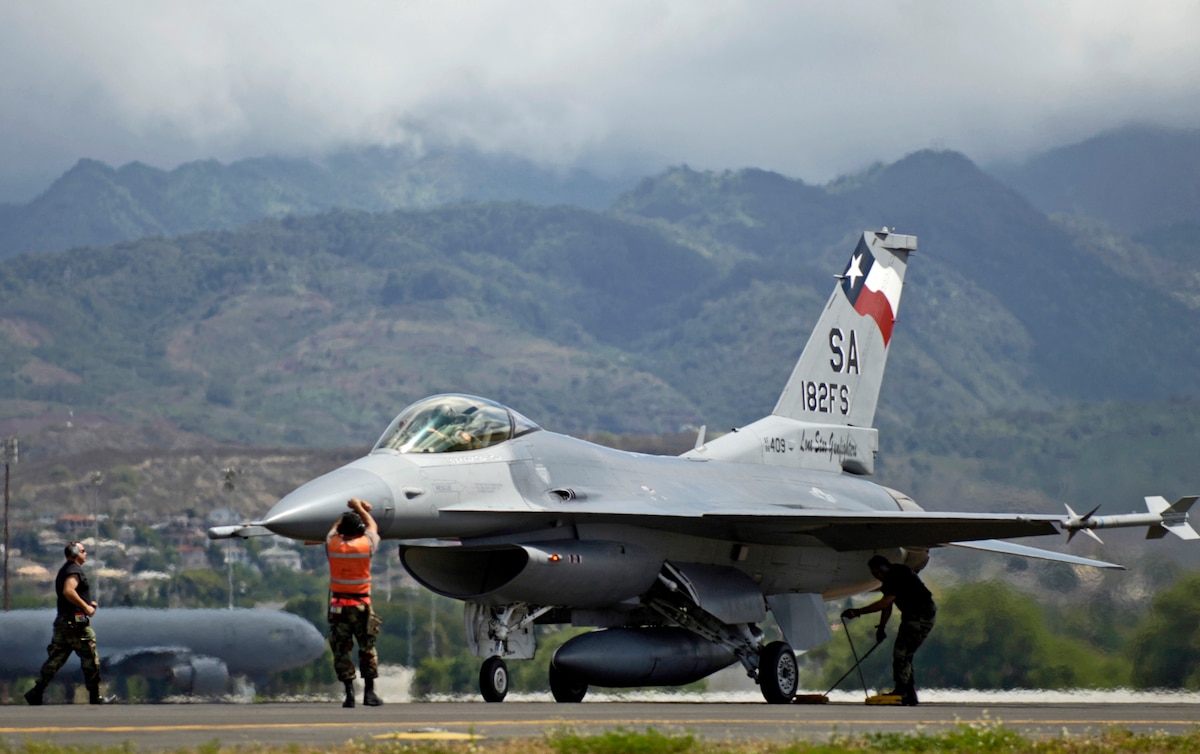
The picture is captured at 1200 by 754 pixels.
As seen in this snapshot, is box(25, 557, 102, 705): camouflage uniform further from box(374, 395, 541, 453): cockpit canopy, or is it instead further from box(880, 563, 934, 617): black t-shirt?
box(880, 563, 934, 617): black t-shirt

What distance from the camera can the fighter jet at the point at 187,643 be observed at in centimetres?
3681

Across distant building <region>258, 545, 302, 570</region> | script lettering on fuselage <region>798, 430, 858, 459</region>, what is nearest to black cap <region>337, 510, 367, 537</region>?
script lettering on fuselage <region>798, 430, 858, 459</region>

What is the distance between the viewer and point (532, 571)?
1650 cm

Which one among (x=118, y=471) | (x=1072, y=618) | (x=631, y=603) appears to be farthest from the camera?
(x=118, y=471)

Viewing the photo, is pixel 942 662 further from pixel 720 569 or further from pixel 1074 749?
pixel 1074 749

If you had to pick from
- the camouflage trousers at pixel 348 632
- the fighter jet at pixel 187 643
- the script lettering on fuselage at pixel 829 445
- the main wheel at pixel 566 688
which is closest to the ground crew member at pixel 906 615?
the main wheel at pixel 566 688

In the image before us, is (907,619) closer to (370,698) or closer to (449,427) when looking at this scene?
(449,427)

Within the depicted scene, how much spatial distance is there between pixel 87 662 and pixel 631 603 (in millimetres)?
5818

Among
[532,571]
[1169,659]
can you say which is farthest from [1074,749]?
[1169,659]

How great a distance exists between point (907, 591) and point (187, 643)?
23824mm

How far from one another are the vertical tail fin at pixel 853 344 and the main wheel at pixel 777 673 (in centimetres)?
477

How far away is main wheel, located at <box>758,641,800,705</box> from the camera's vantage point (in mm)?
18547

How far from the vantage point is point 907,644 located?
17.7 m

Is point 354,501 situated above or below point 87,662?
above
